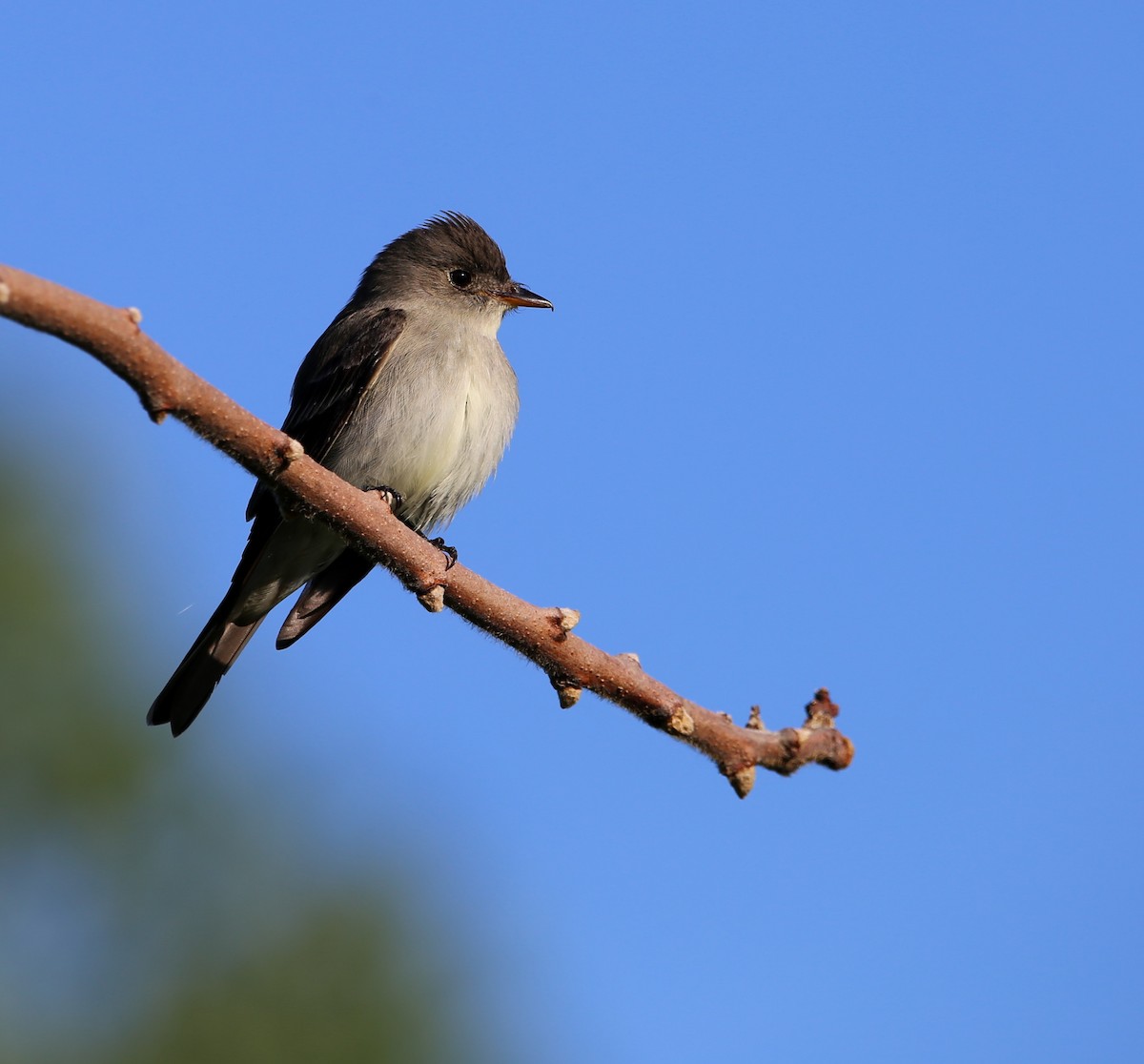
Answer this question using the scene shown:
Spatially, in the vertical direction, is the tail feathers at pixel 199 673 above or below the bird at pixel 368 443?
below

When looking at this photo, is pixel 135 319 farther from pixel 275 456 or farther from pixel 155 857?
pixel 155 857

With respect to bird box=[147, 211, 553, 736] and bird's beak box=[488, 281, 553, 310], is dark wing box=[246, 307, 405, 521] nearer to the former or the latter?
bird box=[147, 211, 553, 736]

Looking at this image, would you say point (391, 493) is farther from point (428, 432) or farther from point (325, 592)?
point (325, 592)

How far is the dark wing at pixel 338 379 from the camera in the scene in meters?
6.68

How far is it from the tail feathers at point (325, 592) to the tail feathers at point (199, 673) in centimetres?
26

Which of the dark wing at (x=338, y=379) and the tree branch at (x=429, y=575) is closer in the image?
the tree branch at (x=429, y=575)

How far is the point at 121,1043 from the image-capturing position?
59.3ft

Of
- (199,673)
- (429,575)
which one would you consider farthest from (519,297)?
(429,575)

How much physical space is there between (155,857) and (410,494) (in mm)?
14765

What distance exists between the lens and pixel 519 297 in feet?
24.9

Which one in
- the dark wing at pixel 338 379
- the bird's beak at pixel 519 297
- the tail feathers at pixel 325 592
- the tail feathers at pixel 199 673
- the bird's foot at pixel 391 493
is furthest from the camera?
the bird's beak at pixel 519 297

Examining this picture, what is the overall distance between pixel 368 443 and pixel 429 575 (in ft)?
8.49

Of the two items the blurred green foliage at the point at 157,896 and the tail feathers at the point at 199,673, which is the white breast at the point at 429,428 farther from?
the blurred green foliage at the point at 157,896

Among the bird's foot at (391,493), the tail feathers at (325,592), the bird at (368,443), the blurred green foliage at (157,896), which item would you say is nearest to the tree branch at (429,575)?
the bird at (368,443)
